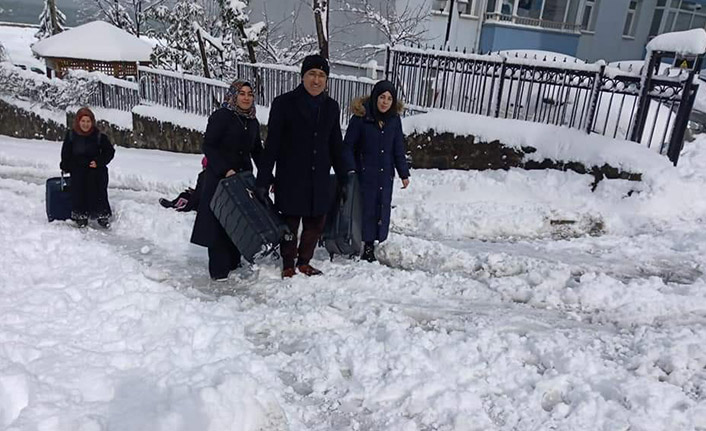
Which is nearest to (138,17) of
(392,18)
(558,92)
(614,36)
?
(392,18)

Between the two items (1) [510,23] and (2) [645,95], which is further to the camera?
(1) [510,23]

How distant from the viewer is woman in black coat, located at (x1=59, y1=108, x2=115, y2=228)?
546cm

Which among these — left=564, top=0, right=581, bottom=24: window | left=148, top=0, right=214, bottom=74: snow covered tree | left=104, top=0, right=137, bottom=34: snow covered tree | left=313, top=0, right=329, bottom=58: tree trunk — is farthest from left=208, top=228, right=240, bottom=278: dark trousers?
left=564, top=0, right=581, bottom=24: window

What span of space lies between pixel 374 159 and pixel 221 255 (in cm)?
160

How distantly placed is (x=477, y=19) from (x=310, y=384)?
1899 cm

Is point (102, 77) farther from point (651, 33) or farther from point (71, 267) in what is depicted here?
point (651, 33)

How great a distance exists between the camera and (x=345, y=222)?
4484mm

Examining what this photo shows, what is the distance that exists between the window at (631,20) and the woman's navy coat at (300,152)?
25.6m

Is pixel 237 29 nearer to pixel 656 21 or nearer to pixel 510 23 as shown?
pixel 510 23

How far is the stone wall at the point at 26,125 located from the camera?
1346 cm

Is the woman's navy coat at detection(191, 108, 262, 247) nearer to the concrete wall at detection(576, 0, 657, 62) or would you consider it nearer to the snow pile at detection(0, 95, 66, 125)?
the snow pile at detection(0, 95, 66, 125)

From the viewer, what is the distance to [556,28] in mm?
21125

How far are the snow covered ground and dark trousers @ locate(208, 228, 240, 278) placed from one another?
0.12 meters

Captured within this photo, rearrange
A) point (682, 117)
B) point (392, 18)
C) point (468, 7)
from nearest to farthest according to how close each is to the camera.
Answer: point (682, 117), point (392, 18), point (468, 7)
